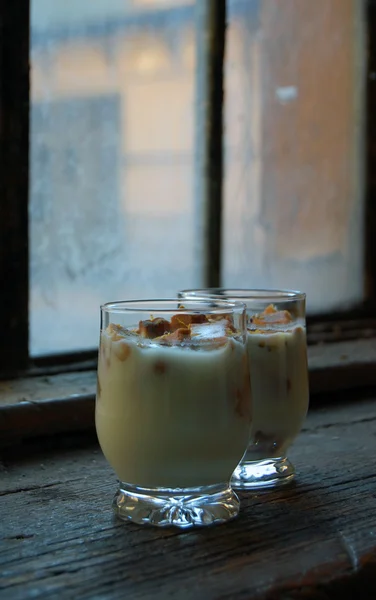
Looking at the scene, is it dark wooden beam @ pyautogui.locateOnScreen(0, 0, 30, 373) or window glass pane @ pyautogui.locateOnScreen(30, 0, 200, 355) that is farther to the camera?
window glass pane @ pyautogui.locateOnScreen(30, 0, 200, 355)

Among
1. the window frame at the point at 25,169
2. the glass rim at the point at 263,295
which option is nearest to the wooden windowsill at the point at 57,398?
the window frame at the point at 25,169

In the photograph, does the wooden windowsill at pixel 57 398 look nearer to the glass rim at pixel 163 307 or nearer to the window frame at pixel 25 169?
the window frame at pixel 25 169

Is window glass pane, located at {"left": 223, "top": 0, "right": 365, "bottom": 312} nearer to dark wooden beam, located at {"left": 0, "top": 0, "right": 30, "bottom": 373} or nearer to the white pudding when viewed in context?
dark wooden beam, located at {"left": 0, "top": 0, "right": 30, "bottom": 373}

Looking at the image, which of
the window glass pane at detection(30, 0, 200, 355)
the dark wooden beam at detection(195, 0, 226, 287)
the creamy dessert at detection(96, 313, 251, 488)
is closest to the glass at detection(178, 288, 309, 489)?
the creamy dessert at detection(96, 313, 251, 488)

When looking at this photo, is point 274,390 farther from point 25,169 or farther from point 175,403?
point 25,169

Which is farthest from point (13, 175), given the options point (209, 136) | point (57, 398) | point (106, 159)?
point (209, 136)
